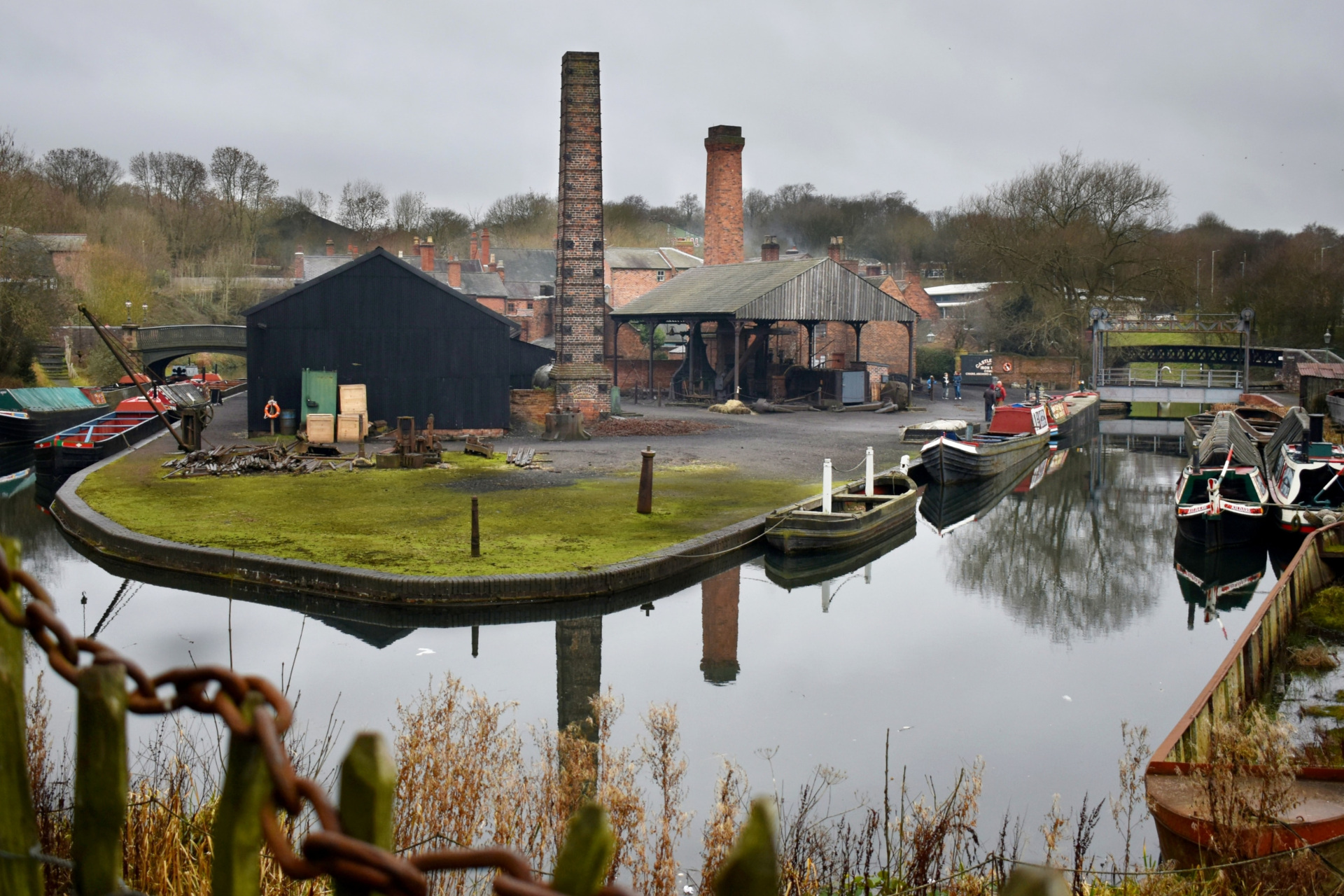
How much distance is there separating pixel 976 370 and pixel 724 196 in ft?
56.2

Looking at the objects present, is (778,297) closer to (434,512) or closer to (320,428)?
(320,428)

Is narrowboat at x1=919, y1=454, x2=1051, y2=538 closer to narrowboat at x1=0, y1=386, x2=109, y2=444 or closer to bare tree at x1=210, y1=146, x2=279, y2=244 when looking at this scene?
narrowboat at x1=0, y1=386, x2=109, y2=444

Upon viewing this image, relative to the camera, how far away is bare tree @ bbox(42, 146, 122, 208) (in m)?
63.1

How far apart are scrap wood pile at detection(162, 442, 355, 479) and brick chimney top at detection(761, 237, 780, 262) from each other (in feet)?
93.2

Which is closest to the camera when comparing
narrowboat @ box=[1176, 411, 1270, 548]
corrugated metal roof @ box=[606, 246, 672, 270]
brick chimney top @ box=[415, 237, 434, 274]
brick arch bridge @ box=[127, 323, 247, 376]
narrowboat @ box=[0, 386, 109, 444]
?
narrowboat @ box=[1176, 411, 1270, 548]

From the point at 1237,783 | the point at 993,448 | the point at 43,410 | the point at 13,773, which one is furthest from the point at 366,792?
the point at 43,410

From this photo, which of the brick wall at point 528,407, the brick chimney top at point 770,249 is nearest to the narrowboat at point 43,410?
the brick wall at point 528,407

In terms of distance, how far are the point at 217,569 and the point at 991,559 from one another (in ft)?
36.7

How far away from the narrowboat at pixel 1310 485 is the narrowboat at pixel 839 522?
5.80 meters

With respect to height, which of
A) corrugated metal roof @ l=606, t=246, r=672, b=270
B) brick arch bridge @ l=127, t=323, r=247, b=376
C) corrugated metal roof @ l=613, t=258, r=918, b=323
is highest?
corrugated metal roof @ l=606, t=246, r=672, b=270

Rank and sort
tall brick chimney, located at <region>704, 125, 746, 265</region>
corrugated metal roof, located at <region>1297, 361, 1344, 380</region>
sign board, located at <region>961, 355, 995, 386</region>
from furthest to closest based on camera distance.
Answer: sign board, located at <region>961, 355, 995, 386</region>, tall brick chimney, located at <region>704, 125, 746, 265</region>, corrugated metal roof, located at <region>1297, 361, 1344, 380</region>

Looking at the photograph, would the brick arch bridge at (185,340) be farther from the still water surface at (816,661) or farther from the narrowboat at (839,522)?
the narrowboat at (839,522)

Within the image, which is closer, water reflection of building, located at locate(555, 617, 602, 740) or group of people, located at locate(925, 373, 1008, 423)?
water reflection of building, located at locate(555, 617, 602, 740)

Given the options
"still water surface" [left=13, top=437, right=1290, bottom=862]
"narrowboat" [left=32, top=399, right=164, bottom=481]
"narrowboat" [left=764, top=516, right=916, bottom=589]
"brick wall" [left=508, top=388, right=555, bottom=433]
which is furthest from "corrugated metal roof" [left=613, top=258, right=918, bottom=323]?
"still water surface" [left=13, top=437, right=1290, bottom=862]
